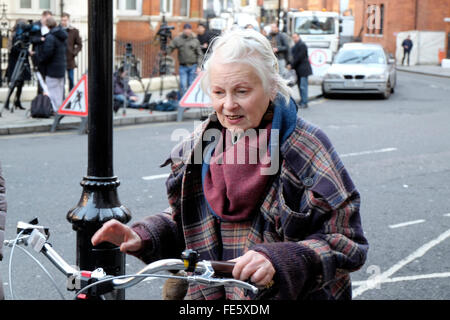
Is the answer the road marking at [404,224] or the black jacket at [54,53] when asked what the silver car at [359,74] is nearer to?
the black jacket at [54,53]

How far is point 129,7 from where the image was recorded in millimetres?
25578

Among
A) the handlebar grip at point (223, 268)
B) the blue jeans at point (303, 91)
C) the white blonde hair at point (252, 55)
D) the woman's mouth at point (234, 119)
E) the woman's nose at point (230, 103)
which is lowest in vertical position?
the blue jeans at point (303, 91)

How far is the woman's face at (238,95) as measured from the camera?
7.77ft

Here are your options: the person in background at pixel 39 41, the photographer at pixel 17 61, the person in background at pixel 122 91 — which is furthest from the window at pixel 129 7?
the person in background at pixel 39 41

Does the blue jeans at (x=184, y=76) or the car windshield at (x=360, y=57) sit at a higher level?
the car windshield at (x=360, y=57)

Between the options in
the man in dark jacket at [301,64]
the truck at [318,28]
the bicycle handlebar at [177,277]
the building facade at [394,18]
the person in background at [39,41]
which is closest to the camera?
the bicycle handlebar at [177,277]

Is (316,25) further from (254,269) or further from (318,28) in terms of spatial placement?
(254,269)

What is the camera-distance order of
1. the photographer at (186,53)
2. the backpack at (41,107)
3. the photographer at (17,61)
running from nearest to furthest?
the backpack at (41,107)
the photographer at (17,61)
the photographer at (186,53)

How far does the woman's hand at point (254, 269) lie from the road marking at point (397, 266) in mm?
3318

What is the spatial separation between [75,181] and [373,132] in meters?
7.15

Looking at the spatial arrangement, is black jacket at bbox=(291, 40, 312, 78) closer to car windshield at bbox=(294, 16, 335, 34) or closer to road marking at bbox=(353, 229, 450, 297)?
road marking at bbox=(353, 229, 450, 297)

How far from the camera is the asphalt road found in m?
5.58

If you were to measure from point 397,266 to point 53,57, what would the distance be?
1071 centimetres

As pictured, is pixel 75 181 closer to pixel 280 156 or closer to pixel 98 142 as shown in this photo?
pixel 98 142
